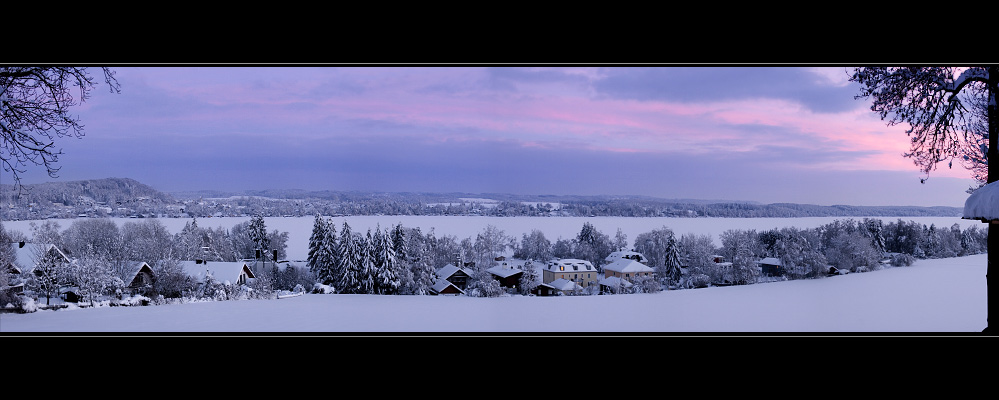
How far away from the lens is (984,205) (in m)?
2.34

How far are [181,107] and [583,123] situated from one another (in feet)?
11.2

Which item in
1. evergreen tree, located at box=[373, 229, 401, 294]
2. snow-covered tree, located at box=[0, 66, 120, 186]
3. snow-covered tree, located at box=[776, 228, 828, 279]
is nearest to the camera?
snow-covered tree, located at box=[0, 66, 120, 186]

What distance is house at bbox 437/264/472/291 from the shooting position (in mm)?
3893

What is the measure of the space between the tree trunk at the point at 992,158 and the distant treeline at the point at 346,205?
69 cm

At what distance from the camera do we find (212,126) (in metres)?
4.05

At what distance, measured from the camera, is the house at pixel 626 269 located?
4172mm

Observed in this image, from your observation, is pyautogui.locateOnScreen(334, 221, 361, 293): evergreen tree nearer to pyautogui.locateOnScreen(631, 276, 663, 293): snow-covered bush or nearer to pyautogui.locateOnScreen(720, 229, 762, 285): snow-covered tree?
pyautogui.locateOnScreen(631, 276, 663, 293): snow-covered bush

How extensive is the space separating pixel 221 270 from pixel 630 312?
3.02m

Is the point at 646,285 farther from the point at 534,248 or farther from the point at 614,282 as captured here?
the point at 534,248

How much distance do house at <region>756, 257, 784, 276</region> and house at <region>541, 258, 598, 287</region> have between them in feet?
5.14

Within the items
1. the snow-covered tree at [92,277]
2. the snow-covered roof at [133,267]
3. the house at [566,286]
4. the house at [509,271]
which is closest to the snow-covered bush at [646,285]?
the house at [566,286]

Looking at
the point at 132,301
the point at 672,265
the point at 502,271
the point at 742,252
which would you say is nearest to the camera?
the point at 132,301

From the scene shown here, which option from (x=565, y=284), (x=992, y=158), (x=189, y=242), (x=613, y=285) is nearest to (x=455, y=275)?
(x=565, y=284)

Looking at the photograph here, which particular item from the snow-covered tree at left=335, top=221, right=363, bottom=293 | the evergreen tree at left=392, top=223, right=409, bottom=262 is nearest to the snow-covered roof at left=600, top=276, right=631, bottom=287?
the evergreen tree at left=392, top=223, right=409, bottom=262
